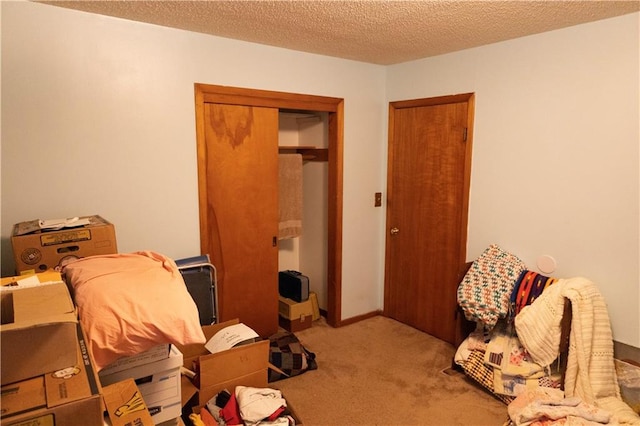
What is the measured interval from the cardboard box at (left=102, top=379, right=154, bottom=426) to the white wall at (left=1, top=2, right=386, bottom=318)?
1.30 m

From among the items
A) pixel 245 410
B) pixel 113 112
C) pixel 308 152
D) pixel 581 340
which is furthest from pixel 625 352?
pixel 113 112

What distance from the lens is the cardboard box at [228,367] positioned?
2.28m

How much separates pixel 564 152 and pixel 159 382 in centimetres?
265

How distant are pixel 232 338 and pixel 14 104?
1767 mm

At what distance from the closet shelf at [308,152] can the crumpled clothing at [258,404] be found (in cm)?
217

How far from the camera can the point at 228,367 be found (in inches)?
92.5

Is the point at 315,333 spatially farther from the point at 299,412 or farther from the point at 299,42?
the point at 299,42

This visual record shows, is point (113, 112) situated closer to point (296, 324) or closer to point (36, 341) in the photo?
point (36, 341)

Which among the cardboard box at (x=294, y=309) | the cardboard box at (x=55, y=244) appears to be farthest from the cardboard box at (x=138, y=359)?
the cardboard box at (x=294, y=309)

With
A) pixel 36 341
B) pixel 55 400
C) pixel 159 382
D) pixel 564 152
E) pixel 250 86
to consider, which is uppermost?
pixel 250 86

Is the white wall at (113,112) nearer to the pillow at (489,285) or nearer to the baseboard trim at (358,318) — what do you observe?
the baseboard trim at (358,318)

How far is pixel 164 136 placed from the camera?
2.77m

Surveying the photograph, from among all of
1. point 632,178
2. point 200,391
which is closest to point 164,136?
point 200,391

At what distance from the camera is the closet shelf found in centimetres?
387
